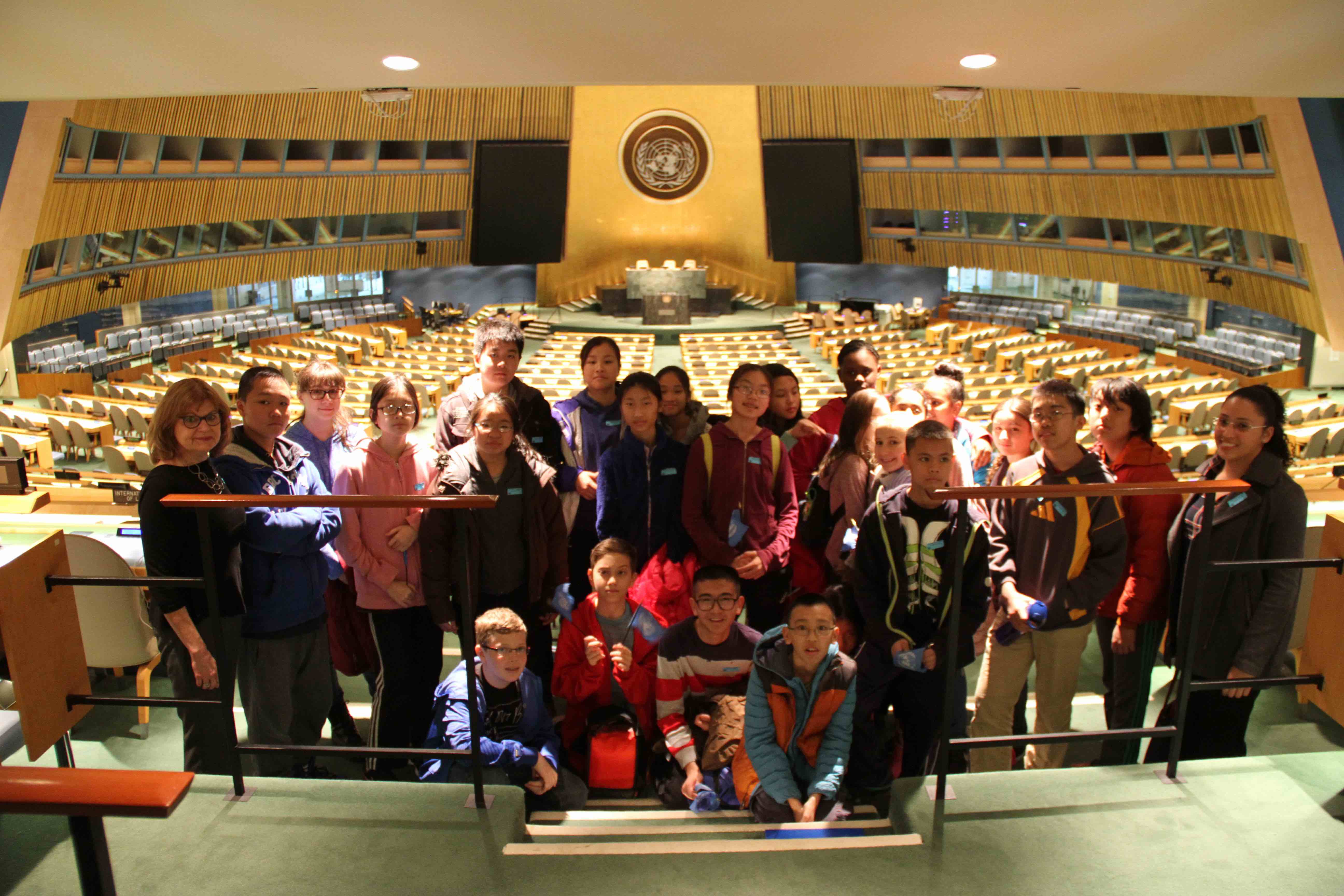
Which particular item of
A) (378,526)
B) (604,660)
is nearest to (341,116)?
(378,526)

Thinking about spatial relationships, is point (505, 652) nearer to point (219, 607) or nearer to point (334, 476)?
point (219, 607)

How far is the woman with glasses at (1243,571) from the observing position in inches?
109

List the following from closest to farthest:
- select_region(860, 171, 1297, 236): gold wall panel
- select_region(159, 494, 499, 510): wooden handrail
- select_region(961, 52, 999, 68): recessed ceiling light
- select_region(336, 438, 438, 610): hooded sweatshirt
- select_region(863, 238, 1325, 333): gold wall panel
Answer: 1. select_region(159, 494, 499, 510): wooden handrail
2. select_region(336, 438, 438, 610): hooded sweatshirt
3. select_region(961, 52, 999, 68): recessed ceiling light
4. select_region(860, 171, 1297, 236): gold wall panel
5. select_region(863, 238, 1325, 333): gold wall panel

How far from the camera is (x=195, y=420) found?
2.60m

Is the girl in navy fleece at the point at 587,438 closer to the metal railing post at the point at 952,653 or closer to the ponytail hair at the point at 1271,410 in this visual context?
the metal railing post at the point at 952,653

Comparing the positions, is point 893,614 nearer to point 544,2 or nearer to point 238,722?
Result: point 544,2

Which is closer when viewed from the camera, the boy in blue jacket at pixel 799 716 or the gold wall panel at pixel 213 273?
the boy in blue jacket at pixel 799 716

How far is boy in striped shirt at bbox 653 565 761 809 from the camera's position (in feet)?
10.0

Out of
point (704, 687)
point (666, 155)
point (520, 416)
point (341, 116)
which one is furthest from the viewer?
point (666, 155)

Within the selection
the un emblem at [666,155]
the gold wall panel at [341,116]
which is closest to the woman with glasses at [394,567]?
the gold wall panel at [341,116]

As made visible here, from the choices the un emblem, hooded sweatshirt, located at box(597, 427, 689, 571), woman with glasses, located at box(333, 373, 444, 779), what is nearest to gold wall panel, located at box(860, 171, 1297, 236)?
the un emblem

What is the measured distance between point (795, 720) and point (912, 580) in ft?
1.93

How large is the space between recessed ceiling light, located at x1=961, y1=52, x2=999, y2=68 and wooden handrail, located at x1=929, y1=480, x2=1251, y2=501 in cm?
203

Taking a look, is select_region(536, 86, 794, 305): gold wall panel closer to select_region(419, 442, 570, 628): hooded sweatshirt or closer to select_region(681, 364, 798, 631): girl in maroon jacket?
select_region(681, 364, 798, 631): girl in maroon jacket
